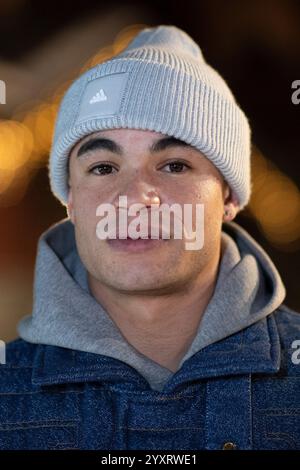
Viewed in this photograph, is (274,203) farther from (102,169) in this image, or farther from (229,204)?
(102,169)

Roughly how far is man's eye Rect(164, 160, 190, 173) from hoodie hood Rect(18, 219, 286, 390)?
205mm

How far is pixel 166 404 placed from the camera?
1.15 meters

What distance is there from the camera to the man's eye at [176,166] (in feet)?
3.98

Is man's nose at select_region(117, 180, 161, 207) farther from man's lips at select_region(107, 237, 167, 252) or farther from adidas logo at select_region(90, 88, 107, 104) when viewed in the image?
adidas logo at select_region(90, 88, 107, 104)

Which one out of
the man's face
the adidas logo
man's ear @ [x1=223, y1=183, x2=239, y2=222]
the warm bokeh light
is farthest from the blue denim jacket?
the warm bokeh light

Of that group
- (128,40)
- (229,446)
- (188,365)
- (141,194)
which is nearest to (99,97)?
(141,194)

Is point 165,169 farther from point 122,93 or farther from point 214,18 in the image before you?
point 214,18

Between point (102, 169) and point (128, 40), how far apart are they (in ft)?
2.73

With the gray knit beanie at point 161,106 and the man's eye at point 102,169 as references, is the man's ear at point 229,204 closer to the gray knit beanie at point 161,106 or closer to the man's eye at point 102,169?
the gray knit beanie at point 161,106

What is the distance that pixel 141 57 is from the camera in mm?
1267

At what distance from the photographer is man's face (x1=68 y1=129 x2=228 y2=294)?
117 cm

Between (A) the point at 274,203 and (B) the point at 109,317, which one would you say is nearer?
(B) the point at 109,317

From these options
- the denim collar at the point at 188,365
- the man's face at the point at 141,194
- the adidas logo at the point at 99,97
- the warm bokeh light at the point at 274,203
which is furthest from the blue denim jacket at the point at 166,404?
the warm bokeh light at the point at 274,203
